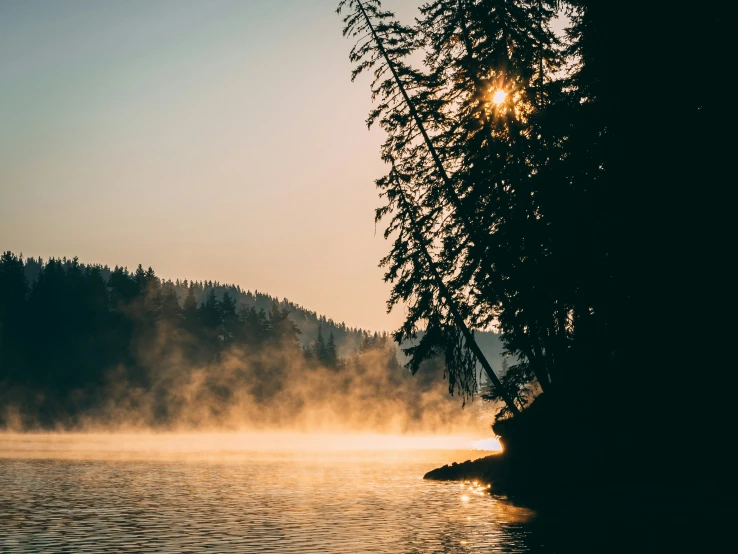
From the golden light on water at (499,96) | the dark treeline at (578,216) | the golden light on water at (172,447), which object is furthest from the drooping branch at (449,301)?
the golden light on water at (172,447)

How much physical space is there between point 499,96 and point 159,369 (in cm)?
10905

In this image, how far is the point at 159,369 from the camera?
133 meters

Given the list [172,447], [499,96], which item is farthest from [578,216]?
[172,447]

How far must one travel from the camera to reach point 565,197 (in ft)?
84.1

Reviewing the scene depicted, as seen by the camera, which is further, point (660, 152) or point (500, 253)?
point (500, 253)

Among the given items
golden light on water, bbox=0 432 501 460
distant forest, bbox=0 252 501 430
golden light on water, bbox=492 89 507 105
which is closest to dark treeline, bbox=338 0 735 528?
golden light on water, bbox=492 89 507 105

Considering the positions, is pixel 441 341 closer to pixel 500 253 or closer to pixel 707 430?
pixel 500 253

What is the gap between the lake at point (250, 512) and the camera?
65.2 ft

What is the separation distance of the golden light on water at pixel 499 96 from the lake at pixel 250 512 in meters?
15.7

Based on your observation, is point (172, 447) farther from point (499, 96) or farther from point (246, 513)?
point (499, 96)

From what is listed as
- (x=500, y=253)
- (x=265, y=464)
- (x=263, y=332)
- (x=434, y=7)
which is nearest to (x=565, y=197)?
(x=500, y=253)

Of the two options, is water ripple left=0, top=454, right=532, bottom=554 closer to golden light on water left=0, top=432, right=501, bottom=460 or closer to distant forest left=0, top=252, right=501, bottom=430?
golden light on water left=0, top=432, right=501, bottom=460

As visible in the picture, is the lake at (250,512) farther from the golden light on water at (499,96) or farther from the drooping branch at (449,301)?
the golden light on water at (499,96)

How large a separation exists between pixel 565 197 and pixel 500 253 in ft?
20.7
